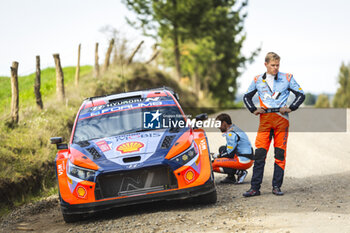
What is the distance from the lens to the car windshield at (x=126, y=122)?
7.47 metres

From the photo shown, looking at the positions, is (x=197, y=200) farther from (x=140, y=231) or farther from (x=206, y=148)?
(x=140, y=231)

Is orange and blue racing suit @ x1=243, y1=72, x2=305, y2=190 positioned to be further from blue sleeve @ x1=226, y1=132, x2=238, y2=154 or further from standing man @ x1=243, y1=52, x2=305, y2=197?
blue sleeve @ x1=226, y1=132, x2=238, y2=154

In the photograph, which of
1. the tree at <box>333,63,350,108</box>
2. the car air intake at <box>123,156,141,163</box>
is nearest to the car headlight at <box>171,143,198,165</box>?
the car air intake at <box>123,156,141,163</box>

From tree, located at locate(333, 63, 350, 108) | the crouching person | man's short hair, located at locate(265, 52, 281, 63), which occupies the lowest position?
tree, located at locate(333, 63, 350, 108)

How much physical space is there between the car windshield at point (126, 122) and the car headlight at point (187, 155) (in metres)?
0.78

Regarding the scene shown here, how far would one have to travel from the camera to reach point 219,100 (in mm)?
50938

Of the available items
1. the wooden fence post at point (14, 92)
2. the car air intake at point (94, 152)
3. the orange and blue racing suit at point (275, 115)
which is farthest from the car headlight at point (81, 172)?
the wooden fence post at point (14, 92)

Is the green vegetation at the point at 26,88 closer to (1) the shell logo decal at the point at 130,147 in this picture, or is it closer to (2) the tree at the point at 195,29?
(1) the shell logo decal at the point at 130,147

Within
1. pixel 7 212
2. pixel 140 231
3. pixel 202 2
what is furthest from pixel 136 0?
pixel 140 231

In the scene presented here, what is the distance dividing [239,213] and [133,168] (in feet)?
4.86

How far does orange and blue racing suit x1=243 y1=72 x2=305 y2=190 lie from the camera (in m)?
7.26

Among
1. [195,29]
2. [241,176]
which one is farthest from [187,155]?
[195,29]

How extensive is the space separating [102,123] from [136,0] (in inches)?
1244

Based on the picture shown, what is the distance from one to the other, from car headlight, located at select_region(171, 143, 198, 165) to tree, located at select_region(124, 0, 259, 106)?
92.5 ft
